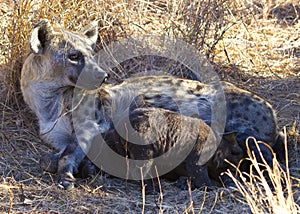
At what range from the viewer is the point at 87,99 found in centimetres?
532

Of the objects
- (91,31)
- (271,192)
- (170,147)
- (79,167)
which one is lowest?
(79,167)

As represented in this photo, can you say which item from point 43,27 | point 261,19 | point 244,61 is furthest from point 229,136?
point 261,19

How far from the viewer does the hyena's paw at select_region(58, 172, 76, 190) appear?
4.80 metres

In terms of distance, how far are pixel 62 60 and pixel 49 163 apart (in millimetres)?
805

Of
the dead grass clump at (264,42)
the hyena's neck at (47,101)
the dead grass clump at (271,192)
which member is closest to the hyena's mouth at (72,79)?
the hyena's neck at (47,101)

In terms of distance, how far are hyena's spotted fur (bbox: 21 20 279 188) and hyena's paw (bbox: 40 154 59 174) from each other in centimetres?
5

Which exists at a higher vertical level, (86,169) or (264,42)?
(264,42)

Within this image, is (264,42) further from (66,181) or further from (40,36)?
(66,181)

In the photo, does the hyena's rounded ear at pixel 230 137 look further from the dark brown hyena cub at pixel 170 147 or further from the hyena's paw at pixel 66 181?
the hyena's paw at pixel 66 181

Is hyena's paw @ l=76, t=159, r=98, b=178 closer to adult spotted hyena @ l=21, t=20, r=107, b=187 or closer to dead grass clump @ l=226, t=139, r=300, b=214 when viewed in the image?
adult spotted hyena @ l=21, t=20, r=107, b=187

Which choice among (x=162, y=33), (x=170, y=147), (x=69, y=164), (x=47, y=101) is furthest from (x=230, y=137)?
(x=162, y=33)

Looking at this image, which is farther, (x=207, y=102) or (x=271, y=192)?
(x=207, y=102)

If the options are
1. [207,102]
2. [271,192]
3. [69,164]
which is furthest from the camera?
[207,102]

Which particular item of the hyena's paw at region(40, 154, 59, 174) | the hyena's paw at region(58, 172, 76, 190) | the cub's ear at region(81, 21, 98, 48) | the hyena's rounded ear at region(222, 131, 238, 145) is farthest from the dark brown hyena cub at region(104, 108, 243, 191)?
the cub's ear at region(81, 21, 98, 48)
